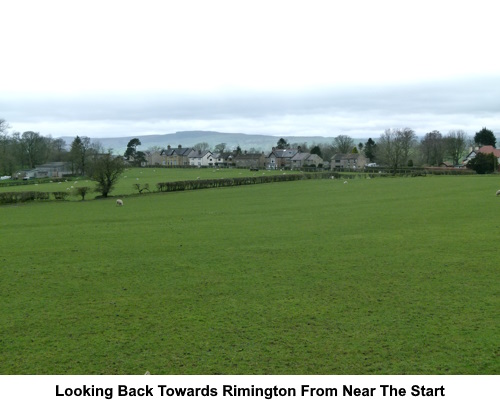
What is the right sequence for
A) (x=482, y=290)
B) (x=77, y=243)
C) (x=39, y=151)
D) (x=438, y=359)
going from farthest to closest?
(x=39, y=151), (x=77, y=243), (x=482, y=290), (x=438, y=359)

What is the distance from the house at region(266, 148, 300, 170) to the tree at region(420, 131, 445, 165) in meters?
44.6

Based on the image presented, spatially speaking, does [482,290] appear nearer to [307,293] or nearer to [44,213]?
[307,293]

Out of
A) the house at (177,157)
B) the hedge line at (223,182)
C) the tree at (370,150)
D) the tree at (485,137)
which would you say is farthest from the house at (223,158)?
the hedge line at (223,182)

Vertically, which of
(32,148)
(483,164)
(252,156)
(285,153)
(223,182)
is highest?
(32,148)

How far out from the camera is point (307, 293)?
13555mm

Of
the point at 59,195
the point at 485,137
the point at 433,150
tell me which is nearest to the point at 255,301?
the point at 59,195

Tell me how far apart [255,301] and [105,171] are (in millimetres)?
46936

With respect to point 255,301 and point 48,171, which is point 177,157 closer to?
point 48,171

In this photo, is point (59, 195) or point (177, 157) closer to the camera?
point (59, 195)

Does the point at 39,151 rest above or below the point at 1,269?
above

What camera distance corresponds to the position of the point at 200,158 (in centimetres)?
19012

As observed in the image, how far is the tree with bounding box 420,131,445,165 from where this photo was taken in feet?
476

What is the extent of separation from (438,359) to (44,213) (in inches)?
1520
